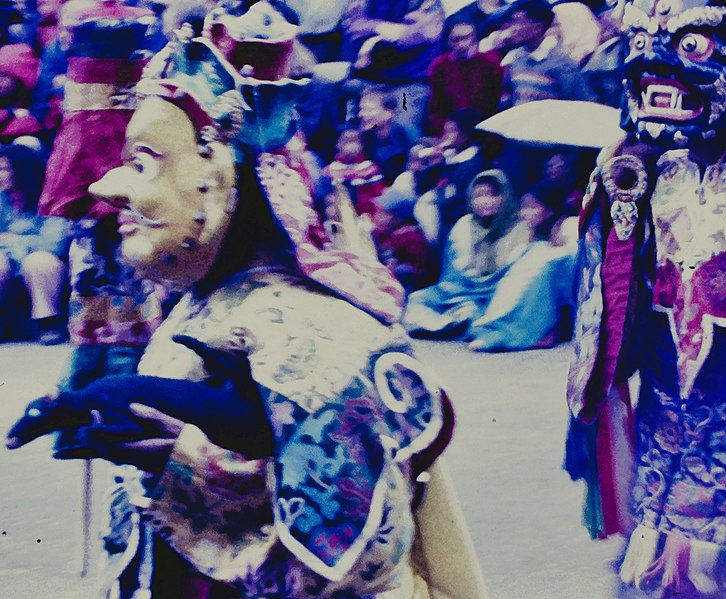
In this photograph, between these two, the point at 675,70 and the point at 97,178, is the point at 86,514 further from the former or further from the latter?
the point at 675,70

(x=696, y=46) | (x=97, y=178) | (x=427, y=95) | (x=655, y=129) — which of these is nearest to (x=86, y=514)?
(x=97, y=178)

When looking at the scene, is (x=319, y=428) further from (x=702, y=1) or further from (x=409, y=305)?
(x=702, y=1)

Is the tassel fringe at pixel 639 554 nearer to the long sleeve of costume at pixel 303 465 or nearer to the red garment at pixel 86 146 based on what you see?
the long sleeve of costume at pixel 303 465

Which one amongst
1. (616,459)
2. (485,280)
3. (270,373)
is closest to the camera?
(270,373)

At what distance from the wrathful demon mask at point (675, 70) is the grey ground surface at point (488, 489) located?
445mm

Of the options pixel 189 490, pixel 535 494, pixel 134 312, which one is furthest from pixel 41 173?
pixel 535 494

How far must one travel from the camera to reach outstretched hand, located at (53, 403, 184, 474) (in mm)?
1895

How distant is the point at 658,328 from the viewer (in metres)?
2.19

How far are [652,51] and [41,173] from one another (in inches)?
44.0

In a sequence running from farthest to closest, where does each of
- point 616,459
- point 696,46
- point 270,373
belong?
point 616,459 < point 696,46 < point 270,373

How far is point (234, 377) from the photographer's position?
190 centimetres

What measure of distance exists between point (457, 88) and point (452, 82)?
0.6 inches

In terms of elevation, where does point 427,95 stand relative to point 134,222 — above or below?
above

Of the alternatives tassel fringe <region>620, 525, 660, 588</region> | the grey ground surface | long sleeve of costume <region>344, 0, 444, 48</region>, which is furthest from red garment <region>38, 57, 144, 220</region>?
tassel fringe <region>620, 525, 660, 588</region>
